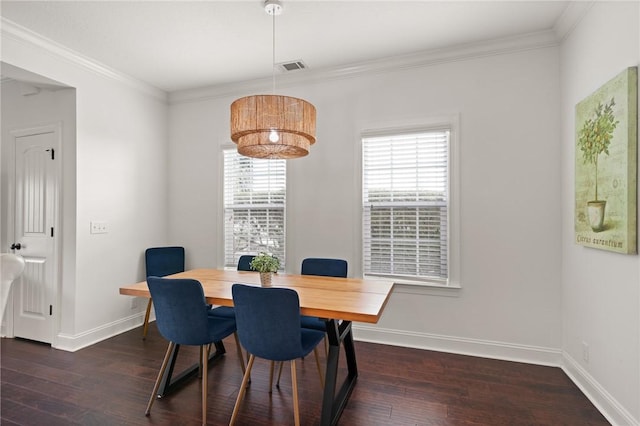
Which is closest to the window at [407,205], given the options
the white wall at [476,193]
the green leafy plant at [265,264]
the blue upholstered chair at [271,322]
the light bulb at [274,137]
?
the white wall at [476,193]

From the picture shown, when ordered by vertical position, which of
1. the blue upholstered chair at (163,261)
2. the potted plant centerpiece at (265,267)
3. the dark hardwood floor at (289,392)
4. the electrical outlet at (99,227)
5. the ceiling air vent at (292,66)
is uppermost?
the ceiling air vent at (292,66)

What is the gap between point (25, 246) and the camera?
352 centimetres

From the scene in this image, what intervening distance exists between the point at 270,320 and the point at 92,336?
2.63 m

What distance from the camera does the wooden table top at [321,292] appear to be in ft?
6.18

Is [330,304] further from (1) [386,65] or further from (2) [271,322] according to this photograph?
(1) [386,65]

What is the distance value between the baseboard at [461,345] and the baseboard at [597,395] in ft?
0.51

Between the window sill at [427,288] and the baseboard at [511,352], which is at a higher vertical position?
the window sill at [427,288]

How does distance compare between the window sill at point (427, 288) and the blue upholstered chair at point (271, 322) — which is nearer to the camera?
the blue upholstered chair at point (271, 322)

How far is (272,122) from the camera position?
2256mm

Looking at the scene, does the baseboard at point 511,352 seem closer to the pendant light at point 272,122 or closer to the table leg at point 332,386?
the table leg at point 332,386

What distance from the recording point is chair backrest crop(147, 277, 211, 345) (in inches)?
81.3

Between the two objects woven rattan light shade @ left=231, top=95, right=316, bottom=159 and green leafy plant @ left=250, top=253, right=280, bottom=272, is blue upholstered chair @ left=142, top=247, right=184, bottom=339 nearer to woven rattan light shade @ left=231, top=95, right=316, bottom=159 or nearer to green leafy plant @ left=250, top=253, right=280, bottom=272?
green leafy plant @ left=250, top=253, right=280, bottom=272

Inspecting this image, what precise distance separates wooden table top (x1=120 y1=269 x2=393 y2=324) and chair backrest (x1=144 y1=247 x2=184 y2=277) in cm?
108

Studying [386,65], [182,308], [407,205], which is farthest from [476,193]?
[182,308]
